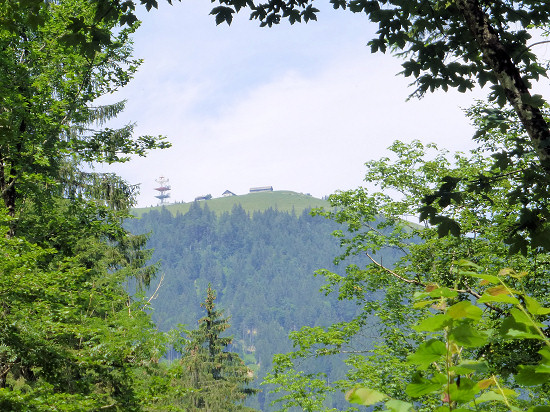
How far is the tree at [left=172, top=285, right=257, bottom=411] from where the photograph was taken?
32531 mm

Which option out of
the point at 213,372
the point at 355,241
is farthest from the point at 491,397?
the point at 213,372

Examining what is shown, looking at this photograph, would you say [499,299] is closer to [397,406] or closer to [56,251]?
[397,406]

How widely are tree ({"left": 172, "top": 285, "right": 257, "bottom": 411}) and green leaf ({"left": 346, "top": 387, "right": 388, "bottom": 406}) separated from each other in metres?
29.9

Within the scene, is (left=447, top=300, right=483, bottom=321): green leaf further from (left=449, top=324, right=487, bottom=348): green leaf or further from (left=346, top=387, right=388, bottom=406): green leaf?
(left=346, top=387, right=388, bottom=406): green leaf

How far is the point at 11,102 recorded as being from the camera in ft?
35.8

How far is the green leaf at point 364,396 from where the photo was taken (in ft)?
3.07

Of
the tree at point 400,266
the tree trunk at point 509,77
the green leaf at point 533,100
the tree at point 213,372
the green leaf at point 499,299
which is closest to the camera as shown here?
the green leaf at point 499,299

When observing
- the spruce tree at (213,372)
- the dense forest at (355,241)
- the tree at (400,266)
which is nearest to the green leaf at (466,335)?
the dense forest at (355,241)

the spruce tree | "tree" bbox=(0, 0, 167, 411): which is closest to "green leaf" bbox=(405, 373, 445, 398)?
"tree" bbox=(0, 0, 167, 411)

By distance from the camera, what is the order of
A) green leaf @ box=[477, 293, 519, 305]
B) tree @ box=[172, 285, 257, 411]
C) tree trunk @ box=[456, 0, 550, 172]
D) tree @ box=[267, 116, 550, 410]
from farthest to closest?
tree @ box=[172, 285, 257, 411]
tree @ box=[267, 116, 550, 410]
tree trunk @ box=[456, 0, 550, 172]
green leaf @ box=[477, 293, 519, 305]

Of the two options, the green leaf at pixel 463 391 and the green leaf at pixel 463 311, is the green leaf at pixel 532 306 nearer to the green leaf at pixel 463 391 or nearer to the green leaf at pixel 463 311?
the green leaf at pixel 463 311

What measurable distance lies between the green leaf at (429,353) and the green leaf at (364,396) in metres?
0.10

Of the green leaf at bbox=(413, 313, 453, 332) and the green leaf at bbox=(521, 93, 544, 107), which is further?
the green leaf at bbox=(521, 93, 544, 107)

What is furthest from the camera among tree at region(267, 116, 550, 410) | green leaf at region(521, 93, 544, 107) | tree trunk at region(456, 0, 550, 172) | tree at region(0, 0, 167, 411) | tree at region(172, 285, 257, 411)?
tree at region(172, 285, 257, 411)
